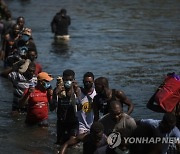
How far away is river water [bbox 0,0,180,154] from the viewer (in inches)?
485

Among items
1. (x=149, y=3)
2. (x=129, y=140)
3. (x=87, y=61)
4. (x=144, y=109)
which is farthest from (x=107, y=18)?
(x=129, y=140)

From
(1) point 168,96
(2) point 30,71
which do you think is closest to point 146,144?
(1) point 168,96

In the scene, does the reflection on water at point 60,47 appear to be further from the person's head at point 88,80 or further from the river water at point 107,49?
the person's head at point 88,80

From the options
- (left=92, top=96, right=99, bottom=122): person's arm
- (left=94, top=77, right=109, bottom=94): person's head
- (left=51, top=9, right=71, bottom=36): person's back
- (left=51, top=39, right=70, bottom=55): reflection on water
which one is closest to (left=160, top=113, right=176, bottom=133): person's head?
(left=94, top=77, right=109, bottom=94): person's head

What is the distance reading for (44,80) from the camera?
11.5m

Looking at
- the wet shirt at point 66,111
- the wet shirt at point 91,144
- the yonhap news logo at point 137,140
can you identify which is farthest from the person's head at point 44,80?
the yonhap news logo at point 137,140

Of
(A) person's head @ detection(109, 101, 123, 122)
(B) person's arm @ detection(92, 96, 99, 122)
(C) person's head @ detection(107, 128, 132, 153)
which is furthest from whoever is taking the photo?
(B) person's arm @ detection(92, 96, 99, 122)

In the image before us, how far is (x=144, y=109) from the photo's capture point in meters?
14.0

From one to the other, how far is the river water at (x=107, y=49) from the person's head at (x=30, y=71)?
1006 mm

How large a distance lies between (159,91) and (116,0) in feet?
117

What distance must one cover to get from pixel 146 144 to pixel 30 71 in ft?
→ 16.7

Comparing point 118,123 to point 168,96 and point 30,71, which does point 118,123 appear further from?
point 30,71

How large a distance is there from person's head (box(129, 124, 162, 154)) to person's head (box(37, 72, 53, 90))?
12.7 feet

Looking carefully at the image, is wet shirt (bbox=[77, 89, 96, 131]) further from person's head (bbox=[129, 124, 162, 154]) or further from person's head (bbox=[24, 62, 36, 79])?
person's head (bbox=[24, 62, 36, 79])
